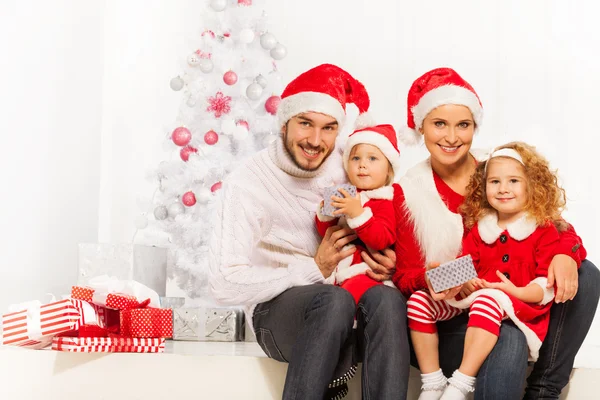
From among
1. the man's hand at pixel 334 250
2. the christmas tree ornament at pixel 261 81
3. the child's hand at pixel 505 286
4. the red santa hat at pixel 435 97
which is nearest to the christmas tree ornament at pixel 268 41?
the christmas tree ornament at pixel 261 81

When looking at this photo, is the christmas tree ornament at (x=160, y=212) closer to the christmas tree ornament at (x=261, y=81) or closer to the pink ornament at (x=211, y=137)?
the pink ornament at (x=211, y=137)

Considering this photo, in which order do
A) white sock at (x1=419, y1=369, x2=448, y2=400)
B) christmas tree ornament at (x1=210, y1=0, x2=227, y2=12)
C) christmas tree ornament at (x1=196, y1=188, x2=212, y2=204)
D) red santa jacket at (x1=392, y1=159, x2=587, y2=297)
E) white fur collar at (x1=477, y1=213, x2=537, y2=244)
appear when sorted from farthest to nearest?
christmas tree ornament at (x1=210, y1=0, x2=227, y2=12)
christmas tree ornament at (x1=196, y1=188, x2=212, y2=204)
red santa jacket at (x1=392, y1=159, x2=587, y2=297)
white fur collar at (x1=477, y1=213, x2=537, y2=244)
white sock at (x1=419, y1=369, x2=448, y2=400)

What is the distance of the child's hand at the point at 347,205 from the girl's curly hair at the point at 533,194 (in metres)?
0.32

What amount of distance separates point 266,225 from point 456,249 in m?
0.58

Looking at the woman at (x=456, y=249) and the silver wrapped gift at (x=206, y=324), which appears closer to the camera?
the woman at (x=456, y=249)

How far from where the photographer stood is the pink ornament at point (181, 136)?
387cm

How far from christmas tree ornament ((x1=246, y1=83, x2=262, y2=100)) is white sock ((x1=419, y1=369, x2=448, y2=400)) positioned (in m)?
2.23

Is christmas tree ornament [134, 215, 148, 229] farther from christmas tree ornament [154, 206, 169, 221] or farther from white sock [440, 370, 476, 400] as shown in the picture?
white sock [440, 370, 476, 400]

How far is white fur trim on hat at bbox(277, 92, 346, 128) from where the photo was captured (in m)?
2.28

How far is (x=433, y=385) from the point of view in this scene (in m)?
1.94

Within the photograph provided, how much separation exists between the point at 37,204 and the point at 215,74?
3.76ft

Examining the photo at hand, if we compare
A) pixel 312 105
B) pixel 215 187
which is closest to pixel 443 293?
pixel 312 105

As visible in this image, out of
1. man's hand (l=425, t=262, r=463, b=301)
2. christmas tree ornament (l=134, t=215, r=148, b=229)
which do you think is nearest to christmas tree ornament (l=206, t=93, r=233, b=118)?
christmas tree ornament (l=134, t=215, r=148, b=229)

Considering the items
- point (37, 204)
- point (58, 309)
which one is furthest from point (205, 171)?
point (58, 309)
